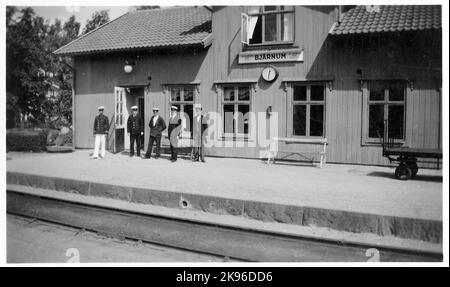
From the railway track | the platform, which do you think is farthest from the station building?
the railway track

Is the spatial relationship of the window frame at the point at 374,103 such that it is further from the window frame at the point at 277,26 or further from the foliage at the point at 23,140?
the foliage at the point at 23,140

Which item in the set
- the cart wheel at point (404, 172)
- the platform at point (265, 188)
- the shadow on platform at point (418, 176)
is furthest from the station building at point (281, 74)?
the platform at point (265, 188)

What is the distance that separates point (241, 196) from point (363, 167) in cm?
451

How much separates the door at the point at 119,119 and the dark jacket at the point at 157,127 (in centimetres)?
155

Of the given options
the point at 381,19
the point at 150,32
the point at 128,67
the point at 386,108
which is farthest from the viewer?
the point at 150,32

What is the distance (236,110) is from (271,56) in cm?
194

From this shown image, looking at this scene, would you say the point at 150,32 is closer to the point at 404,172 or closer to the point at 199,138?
the point at 199,138

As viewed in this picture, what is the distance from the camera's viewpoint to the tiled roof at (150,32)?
1253 cm

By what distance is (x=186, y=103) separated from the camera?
1286 cm

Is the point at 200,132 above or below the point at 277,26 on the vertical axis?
below

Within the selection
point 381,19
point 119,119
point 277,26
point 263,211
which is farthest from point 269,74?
point 263,211

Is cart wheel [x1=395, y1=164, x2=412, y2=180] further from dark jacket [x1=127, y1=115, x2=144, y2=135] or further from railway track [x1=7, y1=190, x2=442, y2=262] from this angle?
dark jacket [x1=127, y1=115, x2=144, y2=135]
